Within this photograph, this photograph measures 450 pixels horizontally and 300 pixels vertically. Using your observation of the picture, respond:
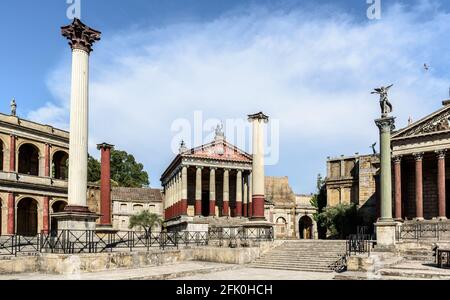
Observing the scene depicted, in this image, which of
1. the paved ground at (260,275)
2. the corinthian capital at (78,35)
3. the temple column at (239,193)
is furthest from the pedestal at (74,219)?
the temple column at (239,193)

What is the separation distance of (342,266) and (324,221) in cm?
3967

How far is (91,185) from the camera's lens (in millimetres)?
58781

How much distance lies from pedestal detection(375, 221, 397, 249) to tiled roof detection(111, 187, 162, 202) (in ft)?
164

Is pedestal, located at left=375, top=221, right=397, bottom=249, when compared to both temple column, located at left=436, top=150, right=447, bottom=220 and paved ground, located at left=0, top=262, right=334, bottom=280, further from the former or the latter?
Answer: temple column, located at left=436, top=150, right=447, bottom=220

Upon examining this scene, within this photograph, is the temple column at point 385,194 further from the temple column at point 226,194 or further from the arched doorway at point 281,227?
the arched doorway at point 281,227

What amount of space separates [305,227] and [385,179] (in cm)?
5337

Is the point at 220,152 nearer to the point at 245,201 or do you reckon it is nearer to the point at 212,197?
the point at 212,197

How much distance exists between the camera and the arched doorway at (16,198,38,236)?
46469 mm

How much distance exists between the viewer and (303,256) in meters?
25.9

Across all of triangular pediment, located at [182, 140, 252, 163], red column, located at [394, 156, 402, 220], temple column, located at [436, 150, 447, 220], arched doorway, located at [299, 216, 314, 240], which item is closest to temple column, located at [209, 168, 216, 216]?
triangular pediment, located at [182, 140, 252, 163]

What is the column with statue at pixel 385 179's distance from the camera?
2664 centimetres
